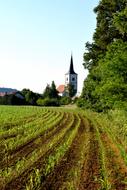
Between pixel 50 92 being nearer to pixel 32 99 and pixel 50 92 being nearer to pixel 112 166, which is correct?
pixel 32 99

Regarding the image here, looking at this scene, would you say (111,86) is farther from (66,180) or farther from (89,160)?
(66,180)

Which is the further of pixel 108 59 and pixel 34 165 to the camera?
pixel 108 59

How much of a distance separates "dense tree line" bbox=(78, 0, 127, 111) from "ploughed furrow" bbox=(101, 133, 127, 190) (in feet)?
22.3

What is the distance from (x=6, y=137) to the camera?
23.2 m

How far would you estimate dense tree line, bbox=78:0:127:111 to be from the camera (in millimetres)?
26923

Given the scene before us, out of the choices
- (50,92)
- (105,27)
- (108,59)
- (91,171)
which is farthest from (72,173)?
(50,92)

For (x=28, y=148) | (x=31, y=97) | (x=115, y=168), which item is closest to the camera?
(x=115, y=168)

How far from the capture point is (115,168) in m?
15.1

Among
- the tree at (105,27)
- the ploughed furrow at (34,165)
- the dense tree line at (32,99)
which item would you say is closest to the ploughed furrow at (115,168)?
the ploughed furrow at (34,165)

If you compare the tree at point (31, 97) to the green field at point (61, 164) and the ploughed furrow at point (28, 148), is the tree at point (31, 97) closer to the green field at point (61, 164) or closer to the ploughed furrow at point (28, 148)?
the ploughed furrow at point (28, 148)

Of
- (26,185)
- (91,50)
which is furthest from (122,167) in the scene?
(91,50)

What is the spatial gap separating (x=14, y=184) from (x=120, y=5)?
32.7 m

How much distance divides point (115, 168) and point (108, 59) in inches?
584

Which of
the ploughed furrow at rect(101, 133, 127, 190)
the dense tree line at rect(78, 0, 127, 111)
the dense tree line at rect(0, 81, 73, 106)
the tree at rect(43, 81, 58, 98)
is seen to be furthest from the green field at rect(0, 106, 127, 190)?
the tree at rect(43, 81, 58, 98)
